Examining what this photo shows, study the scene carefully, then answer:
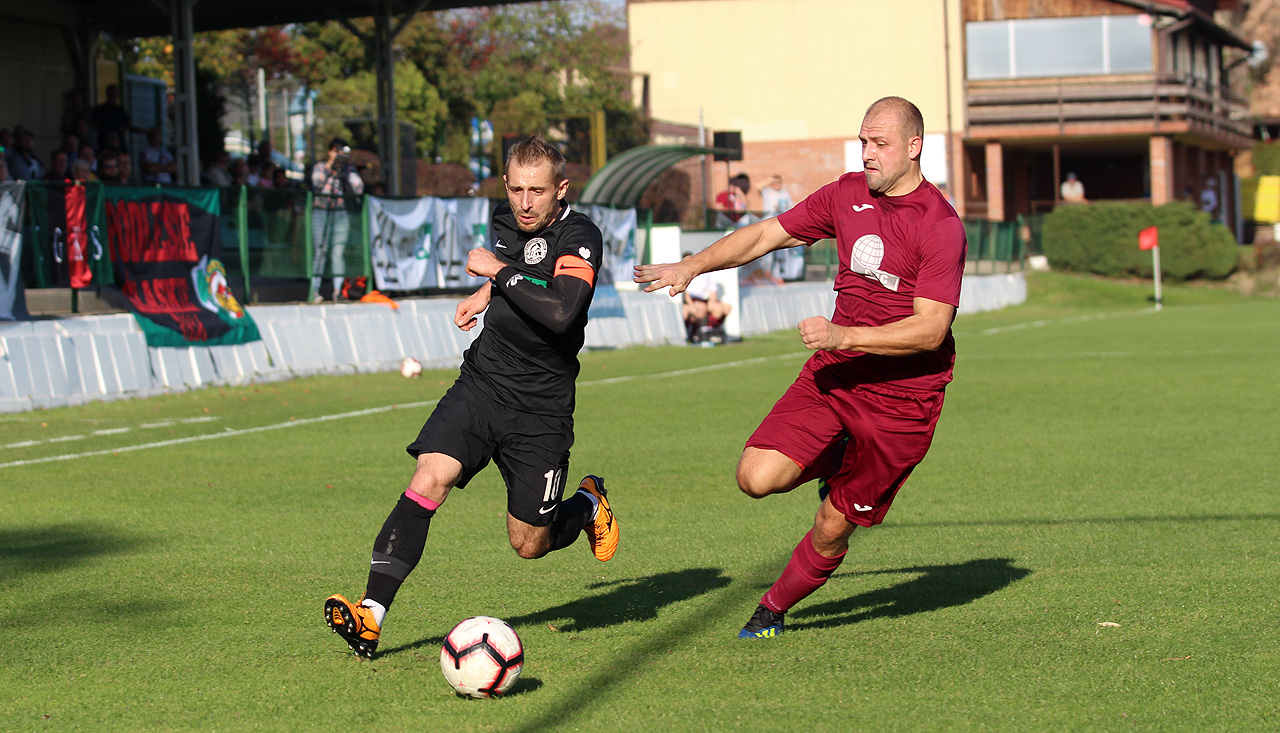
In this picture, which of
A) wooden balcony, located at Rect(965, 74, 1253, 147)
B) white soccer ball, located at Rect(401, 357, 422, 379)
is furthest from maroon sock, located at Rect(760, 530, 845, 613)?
wooden balcony, located at Rect(965, 74, 1253, 147)

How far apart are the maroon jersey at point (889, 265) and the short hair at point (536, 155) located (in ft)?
3.65

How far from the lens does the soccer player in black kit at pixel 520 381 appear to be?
507 centimetres

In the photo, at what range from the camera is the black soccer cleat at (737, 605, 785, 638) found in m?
5.41

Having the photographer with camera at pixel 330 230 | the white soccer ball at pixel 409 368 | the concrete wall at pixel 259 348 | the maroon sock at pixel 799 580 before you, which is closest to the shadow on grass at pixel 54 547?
the maroon sock at pixel 799 580

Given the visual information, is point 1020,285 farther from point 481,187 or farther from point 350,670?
point 350,670

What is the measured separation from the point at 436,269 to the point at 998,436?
36.1ft

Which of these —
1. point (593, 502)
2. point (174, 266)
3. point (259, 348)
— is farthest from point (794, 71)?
point (593, 502)

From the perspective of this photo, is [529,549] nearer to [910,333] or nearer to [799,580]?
[799,580]

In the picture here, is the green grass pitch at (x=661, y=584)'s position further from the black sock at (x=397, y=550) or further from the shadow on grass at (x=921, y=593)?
the black sock at (x=397, y=550)

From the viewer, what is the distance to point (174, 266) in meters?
15.6

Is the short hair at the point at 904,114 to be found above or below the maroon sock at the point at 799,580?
above

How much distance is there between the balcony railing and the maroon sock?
4431cm

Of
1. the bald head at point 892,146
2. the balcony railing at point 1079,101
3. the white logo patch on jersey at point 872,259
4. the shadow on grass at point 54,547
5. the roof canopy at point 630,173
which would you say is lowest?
the shadow on grass at point 54,547

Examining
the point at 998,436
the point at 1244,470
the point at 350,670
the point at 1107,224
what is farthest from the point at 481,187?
the point at 350,670
